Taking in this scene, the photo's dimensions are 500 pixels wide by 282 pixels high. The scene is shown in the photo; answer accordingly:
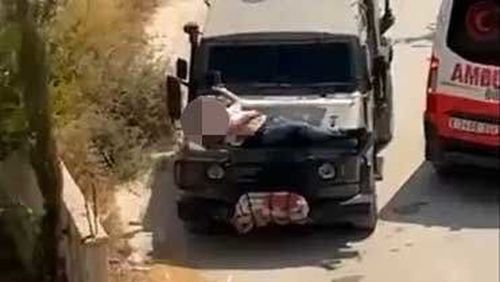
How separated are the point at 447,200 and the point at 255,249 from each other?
156cm

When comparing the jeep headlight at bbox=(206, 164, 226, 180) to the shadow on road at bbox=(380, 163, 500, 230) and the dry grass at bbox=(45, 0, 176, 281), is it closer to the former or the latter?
the dry grass at bbox=(45, 0, 176, 281)

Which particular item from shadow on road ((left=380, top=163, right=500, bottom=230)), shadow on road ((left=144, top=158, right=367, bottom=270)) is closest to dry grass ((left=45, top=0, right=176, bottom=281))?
shadow on road ((left=144, top=158, right=367, bottom=270))

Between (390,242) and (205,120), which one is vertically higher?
(205,120)

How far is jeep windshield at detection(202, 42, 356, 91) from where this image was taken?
1278 cm

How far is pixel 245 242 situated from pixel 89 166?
65.3 inches

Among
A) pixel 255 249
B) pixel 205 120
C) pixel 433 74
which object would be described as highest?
pixel 433 74

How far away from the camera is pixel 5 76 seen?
11.7 m

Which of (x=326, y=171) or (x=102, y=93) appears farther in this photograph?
(x=102, y=93)

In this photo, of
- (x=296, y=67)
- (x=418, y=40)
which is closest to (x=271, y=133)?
(x=296, y=67)

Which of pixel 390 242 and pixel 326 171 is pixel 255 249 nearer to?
pixel 326 171

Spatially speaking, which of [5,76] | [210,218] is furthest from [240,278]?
[5,76]

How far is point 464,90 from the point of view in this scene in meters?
12.0

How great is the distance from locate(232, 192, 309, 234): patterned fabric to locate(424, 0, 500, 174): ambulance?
1199 millimetres

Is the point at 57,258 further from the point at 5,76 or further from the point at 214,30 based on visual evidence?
the point at 214,30
